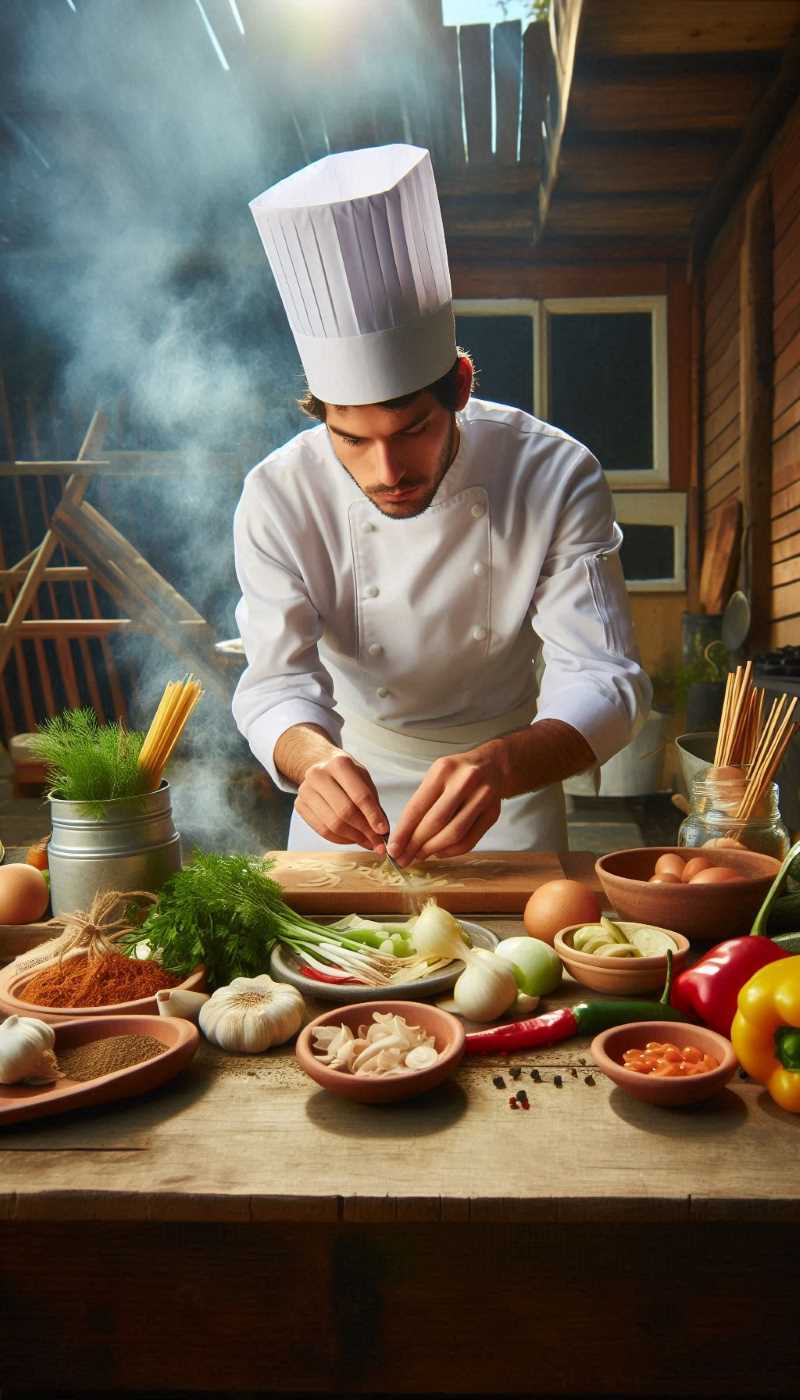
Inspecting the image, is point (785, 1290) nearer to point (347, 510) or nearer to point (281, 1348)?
point (281, 1348)

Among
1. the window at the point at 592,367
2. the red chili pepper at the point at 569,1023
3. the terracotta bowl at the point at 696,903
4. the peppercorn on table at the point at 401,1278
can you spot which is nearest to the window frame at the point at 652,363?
the window at the point at 592,367

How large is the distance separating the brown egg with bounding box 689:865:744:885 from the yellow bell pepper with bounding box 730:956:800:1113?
339mm

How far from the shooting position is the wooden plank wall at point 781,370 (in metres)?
5.84

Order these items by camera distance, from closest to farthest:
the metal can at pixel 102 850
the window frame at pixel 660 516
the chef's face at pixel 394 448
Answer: the metal can at pixel 102 850 → the chef's face at pixel 394 448 → the window frame at pixel 660 516

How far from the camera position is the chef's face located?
218 centimetres

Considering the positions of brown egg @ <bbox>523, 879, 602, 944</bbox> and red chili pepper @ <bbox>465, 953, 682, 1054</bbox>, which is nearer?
red chili pepper @ <bbox>465, 953, 682, 1054</bbox>

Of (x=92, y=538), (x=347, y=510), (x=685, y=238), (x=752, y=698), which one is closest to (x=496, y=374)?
(x=685, y=238)

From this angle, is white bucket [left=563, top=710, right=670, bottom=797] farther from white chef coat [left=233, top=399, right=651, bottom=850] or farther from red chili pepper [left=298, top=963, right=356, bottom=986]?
red chili pepper [left=298, top=963, right=356, bottom=986]

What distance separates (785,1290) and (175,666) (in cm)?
733

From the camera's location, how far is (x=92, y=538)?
7801 mm

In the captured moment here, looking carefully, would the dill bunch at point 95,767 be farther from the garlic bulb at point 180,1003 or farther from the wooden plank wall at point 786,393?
the wooden plank wall at point 786,393

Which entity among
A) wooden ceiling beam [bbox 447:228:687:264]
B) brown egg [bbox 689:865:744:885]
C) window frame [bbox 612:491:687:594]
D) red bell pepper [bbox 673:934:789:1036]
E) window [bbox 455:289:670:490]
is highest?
wooden ceiling beam [bbox 447:228:687:264]

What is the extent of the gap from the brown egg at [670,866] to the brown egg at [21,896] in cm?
108

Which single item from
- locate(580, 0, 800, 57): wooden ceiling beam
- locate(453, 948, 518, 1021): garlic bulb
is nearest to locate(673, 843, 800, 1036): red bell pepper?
locate(453, 948, 518, 1021): garlic bulb
